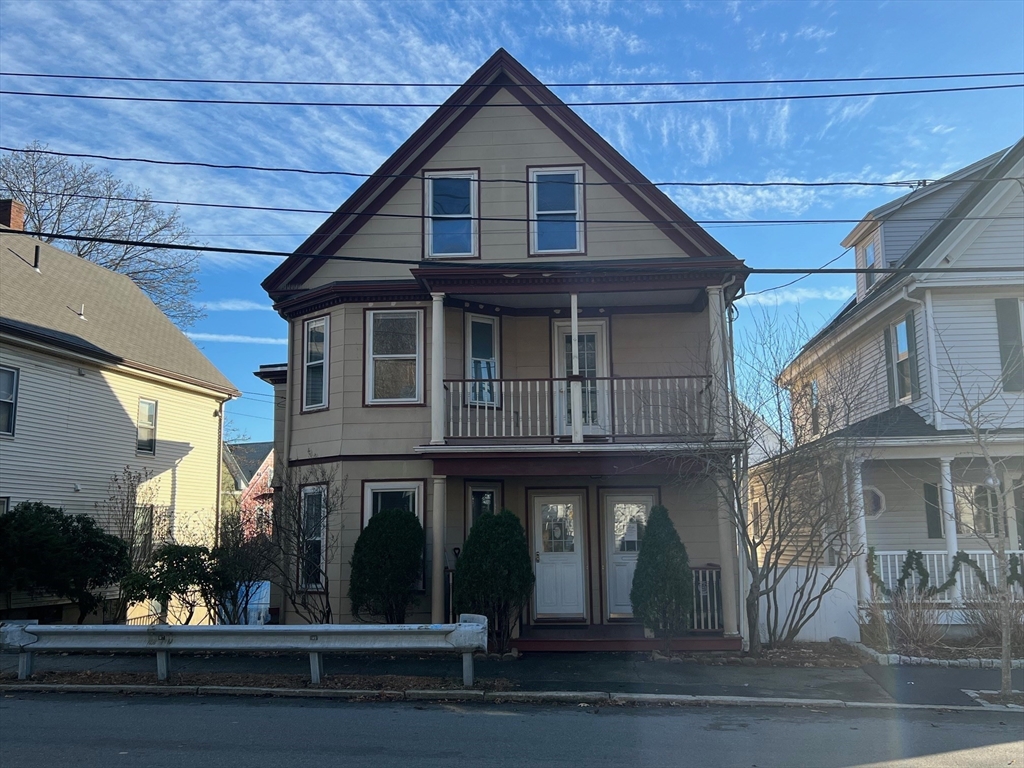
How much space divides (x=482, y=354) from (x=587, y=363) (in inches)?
75.5

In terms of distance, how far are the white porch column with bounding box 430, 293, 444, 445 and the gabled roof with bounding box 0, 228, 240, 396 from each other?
9587 millimetres

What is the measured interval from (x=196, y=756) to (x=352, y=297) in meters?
8.90

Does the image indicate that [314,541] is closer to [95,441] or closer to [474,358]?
[474,358]

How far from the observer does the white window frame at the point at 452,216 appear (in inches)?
586

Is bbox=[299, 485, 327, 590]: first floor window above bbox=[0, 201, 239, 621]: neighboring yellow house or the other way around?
the other way around

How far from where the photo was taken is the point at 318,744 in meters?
7.14

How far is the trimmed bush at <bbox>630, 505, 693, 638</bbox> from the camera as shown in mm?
11828

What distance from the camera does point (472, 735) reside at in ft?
24.7

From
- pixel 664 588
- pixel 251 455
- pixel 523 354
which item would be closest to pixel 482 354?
pixel 523 354

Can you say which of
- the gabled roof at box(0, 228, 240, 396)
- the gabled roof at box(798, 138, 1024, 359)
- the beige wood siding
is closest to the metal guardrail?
the beige wood siding

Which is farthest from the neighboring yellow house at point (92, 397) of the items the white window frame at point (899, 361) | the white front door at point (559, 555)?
the white window frame at point (899, 361)

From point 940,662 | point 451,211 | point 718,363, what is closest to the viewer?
point 940,662

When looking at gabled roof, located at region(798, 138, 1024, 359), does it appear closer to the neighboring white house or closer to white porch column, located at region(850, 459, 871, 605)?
the neighboring white house

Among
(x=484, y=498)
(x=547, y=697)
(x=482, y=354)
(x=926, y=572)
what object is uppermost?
(x=482, y=354)
